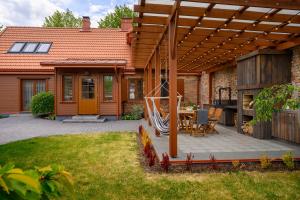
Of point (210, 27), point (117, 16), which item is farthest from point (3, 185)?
point (117, 16)

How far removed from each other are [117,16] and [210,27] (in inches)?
1162

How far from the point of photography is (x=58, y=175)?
1074 mm

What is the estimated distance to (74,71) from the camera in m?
14.9

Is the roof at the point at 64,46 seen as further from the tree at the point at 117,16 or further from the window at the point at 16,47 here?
the tree at the point at 117,16

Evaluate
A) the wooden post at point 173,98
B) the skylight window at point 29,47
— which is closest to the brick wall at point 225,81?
the wooden post at point 173,98

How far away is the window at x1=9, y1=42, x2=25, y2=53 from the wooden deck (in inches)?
560

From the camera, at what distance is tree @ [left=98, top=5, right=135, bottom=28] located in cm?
3391

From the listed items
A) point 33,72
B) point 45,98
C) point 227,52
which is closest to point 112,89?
point 45,98

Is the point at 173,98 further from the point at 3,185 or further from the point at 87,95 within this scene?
the point at 87,95

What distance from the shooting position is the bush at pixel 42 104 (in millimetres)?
15305

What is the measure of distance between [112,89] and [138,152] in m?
8.88

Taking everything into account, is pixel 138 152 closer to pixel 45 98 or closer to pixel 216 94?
pixel 216 94

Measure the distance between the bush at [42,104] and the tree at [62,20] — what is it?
23806mm

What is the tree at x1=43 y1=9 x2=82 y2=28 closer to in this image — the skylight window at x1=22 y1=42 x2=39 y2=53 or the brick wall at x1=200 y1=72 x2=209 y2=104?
the skylight window at x1=22 y1=42 x2=39 y2=53
